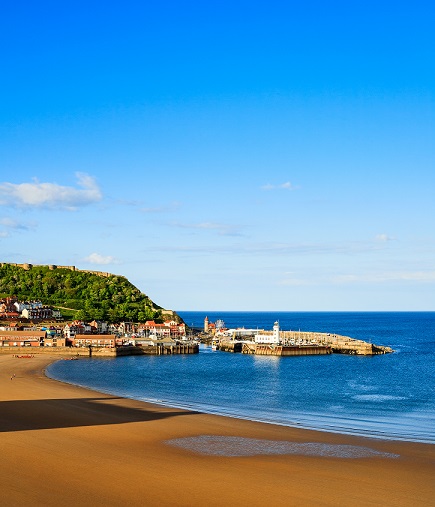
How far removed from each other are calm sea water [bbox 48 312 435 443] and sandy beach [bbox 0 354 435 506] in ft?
20.9

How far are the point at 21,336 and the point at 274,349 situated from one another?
5254cm

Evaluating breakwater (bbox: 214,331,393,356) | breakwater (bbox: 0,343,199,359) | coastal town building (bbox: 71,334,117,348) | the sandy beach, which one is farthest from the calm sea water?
coastal town building (bbox: 71,334,117,348)

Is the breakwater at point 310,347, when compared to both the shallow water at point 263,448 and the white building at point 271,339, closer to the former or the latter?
the white building at point 271,339

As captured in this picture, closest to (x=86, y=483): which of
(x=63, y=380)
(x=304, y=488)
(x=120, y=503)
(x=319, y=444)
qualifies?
(x=120, y=503)

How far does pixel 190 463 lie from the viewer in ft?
89.7

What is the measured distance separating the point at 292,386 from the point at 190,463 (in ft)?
138

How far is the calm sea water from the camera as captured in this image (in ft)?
144

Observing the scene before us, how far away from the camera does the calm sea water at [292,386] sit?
44.0 meters

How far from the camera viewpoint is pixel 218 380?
73062 millimetres

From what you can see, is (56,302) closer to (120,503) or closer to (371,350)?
(371,350)

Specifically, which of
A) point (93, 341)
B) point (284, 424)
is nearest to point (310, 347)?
point (93, 341)

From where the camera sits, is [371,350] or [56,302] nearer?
[371,350]

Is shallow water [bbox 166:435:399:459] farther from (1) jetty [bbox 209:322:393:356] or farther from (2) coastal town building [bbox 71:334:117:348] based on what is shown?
(2) coastal town building [bbox 71:334:117:348]

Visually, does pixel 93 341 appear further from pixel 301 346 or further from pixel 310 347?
pixel 310 347
